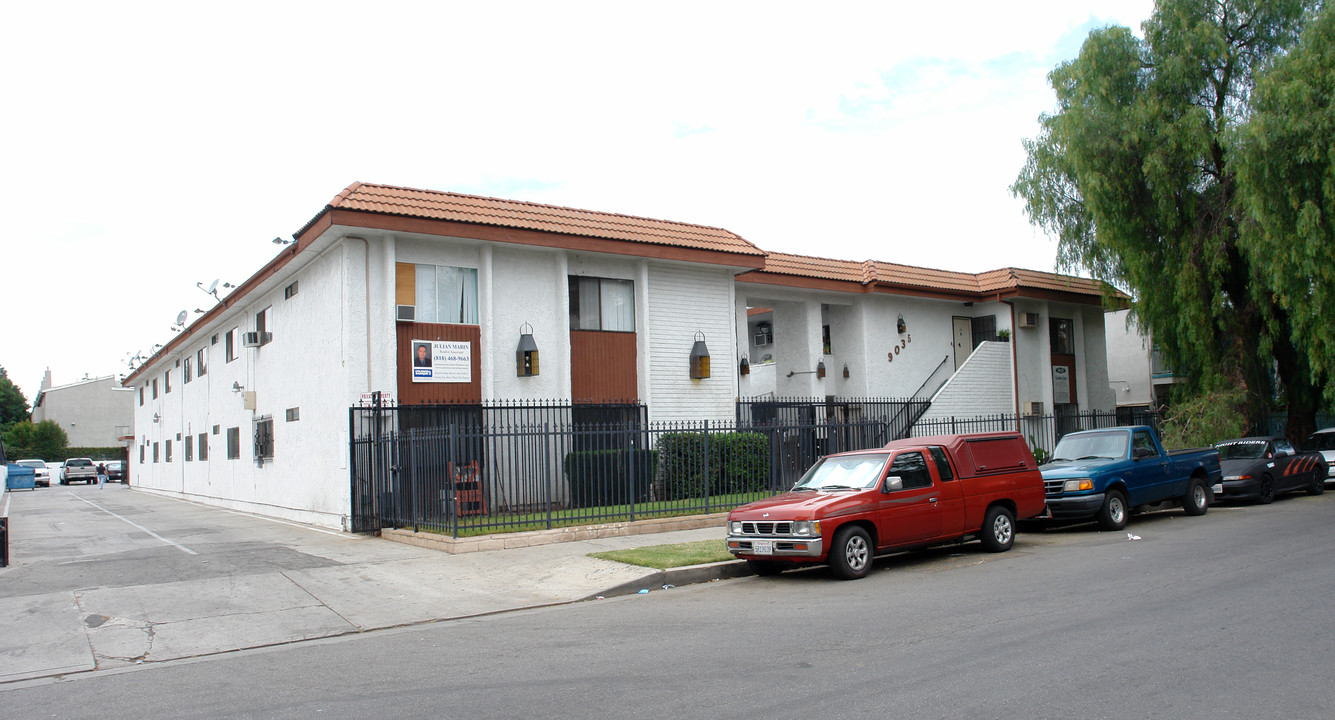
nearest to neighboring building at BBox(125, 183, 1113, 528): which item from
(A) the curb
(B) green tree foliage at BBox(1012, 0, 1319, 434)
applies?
(B) green tree foliage at BBox(1012, 0, 1319, 434)

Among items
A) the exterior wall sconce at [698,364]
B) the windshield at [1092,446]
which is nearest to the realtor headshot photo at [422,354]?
the exterior wall sconce at [698,364]

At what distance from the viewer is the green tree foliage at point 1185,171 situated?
21750 millimetres

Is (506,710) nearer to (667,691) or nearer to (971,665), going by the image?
(667,691)

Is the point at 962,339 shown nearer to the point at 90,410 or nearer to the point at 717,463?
the point at 717,463

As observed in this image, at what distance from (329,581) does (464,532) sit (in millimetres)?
2930

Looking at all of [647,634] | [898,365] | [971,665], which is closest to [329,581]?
[647,634]

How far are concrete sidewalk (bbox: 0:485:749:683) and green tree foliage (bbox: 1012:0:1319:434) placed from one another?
14.0 m

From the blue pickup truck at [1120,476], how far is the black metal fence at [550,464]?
485 centimetres

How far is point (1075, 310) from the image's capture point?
2950 cm

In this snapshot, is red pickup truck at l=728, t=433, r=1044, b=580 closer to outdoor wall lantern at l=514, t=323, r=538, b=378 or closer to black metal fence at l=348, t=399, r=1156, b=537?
black metal fence at l=348, t=399, r=1156, b=537

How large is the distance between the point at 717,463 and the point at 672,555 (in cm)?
609

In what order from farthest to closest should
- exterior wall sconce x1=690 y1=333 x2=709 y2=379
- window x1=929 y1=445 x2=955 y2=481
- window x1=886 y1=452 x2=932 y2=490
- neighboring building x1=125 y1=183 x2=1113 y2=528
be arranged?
exterior wall sconce x1=690 y1=333 x2=709 y2=379 < neighboring building x1=125 y1=183 x2=1113 y2=528 < window x1=929 y1=445 x2=955 y2=481 < window x1=886 y1=452 x2=932 y2=490

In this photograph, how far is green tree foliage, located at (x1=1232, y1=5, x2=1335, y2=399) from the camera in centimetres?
1884

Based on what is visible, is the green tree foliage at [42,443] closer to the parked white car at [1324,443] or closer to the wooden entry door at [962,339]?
the wooden entry door at [962,339]
